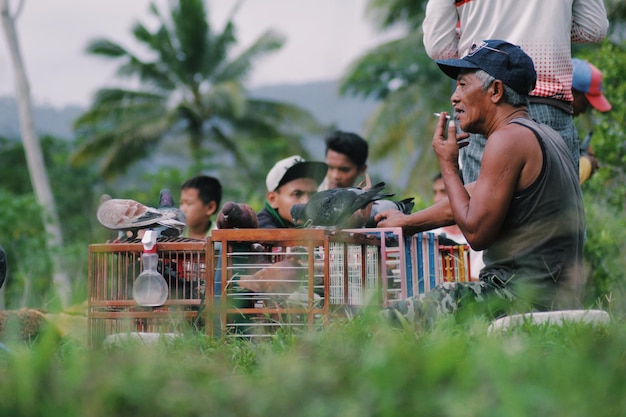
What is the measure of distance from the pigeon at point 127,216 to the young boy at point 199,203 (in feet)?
9.08

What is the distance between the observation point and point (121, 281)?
4145mm

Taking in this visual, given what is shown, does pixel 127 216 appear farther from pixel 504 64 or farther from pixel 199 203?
pixel 199 203

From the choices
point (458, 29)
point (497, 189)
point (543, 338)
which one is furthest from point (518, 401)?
point (458, 29)

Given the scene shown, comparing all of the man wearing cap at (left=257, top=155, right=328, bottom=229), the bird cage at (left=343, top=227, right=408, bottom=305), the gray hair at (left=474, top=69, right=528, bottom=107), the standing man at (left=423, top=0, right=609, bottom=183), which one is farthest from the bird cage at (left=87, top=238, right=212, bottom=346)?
the man wearing cap at (left=257, top=155, right=328, bottom=229)

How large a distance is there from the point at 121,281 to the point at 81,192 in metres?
32.7

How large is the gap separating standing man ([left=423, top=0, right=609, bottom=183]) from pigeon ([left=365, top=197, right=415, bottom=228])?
13.3 inches

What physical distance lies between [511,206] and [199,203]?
3.74 meters

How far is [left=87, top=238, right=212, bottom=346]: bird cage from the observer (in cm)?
401

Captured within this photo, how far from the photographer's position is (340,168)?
7258mm

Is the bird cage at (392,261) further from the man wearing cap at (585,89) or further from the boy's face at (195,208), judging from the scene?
the boy's face at (195,208)

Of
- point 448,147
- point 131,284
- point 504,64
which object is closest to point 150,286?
point 131,284

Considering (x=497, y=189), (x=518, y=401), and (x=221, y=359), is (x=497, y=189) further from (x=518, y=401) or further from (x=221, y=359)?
(x=518, y=401)

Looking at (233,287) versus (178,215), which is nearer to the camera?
(233,287)

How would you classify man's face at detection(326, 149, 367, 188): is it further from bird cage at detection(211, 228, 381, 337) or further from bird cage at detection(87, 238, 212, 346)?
bird cage at detection(87, 238, 212, 346)
